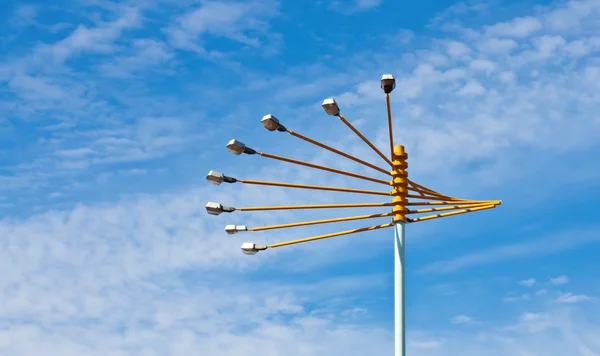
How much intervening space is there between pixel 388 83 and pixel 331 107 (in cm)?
126

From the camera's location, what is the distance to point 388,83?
22.2 metres

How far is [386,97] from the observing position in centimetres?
2239

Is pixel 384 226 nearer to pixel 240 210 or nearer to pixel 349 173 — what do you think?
pixel 349 173

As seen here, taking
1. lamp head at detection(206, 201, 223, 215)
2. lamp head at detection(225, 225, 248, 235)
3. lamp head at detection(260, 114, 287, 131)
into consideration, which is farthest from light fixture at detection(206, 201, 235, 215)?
lamp head at detection(260, 114, 287, 131)

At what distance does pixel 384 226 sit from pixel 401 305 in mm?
1738

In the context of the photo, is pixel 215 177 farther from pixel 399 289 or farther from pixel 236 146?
pixel 399 289

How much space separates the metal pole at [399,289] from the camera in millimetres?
22500

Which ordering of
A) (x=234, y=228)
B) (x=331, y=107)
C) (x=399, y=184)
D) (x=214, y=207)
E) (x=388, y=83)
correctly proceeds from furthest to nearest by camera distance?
(x=234, y=228) < (x=214, y=207) < (x=399, y=184) < (x=331, y=107) < (x=388, y=83)

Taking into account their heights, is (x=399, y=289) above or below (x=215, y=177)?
below

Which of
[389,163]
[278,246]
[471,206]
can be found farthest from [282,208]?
[471,206]

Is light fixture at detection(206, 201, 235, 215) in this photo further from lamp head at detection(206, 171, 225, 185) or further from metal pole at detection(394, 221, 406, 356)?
metal pole at detection(394, 221, 406, 356)

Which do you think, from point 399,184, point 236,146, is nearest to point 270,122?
point 236,146

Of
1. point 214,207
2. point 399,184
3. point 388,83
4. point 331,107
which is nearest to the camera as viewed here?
point 388,83

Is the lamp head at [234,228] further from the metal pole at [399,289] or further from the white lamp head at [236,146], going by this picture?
the metal pole at [399,289]
